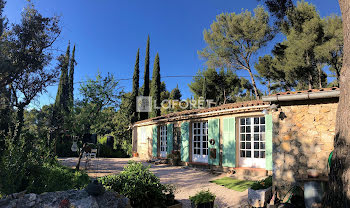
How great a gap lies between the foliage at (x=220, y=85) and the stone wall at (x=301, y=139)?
16922 millimetres

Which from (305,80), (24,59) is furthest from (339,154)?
(305,80)

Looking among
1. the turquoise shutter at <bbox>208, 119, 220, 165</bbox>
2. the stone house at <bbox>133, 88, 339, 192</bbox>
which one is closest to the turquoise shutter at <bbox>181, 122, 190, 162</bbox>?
the stone house at <bbox>133, 88, 339, 192</bbox>

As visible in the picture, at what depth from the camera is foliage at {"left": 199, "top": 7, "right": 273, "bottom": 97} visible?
1606 cm

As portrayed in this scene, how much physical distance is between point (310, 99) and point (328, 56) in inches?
414

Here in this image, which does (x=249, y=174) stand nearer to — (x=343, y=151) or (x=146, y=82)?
(x=343, y=151)

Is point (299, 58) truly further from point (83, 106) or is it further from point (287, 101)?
point (83, 106)

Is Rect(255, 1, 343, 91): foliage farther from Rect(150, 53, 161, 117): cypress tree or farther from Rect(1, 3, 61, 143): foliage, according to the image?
Rect(1, 3, 61, 143): foliage

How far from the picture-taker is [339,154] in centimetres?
289

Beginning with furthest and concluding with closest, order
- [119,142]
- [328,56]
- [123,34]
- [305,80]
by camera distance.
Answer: [119,142], [305,80], [123,34], [328,56]

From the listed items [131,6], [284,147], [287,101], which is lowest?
[284,147]

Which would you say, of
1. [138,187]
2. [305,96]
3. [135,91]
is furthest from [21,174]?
[135,91]

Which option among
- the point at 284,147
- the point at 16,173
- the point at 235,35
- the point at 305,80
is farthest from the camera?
the point at 235,35

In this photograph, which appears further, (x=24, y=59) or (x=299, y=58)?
(x=299, y=58)
